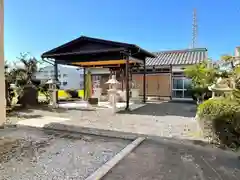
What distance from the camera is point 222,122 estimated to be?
13.0ft

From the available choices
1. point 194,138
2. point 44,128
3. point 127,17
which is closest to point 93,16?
point 127,17

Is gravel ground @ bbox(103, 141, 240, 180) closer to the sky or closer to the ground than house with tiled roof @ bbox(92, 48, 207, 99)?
closer to the ground

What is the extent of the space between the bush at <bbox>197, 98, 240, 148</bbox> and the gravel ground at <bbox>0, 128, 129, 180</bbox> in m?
2.05

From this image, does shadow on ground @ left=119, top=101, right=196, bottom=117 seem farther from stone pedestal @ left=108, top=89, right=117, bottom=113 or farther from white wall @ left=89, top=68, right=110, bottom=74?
white wall @ left=89, top=68, right=110, bottom=74

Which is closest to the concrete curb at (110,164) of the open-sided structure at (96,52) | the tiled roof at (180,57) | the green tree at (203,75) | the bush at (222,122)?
the bush at (222,122)

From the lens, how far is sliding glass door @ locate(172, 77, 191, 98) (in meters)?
15.0

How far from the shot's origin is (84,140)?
4.59 m

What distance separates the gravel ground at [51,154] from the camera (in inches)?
113

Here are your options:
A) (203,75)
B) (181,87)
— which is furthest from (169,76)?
(203,75)

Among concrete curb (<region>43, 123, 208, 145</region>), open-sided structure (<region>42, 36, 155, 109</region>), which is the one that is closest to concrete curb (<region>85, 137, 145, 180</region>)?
concrete curb (<region>43, 123, 208, 145</region>)

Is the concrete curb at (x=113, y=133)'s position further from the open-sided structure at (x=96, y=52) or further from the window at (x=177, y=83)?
the window at (x=177, y=83)

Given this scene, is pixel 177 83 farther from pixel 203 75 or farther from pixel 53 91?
pixel 53 91

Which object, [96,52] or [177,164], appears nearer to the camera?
[177,164]

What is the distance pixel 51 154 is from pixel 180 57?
15606 millimetres
